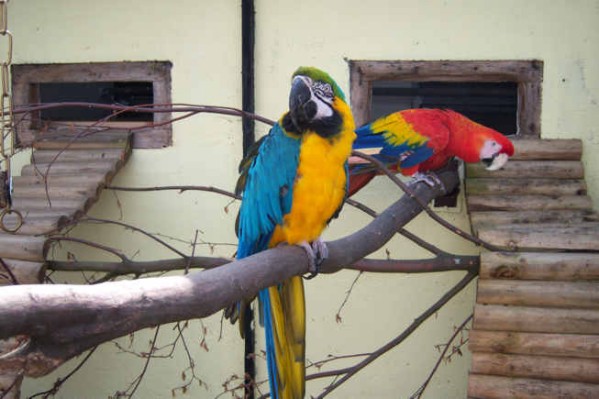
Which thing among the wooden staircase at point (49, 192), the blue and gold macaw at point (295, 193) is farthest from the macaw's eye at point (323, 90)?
the wooden staircase at point (49, 192)

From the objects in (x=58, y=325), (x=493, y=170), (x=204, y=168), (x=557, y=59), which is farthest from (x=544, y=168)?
(x=58, y=325)

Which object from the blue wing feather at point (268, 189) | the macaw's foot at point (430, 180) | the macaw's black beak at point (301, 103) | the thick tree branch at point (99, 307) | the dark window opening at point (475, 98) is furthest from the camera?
the dark window opening at point (475, 98)

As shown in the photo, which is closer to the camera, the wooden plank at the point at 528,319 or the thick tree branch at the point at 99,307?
the thick tree branch at the point at 99,307

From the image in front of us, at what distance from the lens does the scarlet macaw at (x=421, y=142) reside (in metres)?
3.10

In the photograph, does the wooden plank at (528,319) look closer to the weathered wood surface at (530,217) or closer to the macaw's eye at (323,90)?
the weathered wood surface at (530,217)

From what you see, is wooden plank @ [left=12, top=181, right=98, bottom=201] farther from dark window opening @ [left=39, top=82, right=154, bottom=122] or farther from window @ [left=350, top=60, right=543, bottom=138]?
window @ [left=350, top=60, right=543, bottom=138]

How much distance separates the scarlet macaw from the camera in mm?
3096

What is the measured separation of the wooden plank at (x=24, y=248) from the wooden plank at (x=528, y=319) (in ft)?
5.98

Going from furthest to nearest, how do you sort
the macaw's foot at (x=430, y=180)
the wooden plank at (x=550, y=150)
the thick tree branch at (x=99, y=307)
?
1. the wooden plank at (x=550, y=150)
2. the macaw's foot at (x=430, y=180)
3. the thick tree branch at (x=99, y=307)

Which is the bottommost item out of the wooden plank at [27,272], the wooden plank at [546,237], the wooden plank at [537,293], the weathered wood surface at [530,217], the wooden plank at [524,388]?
the wooden plank at [524,388]

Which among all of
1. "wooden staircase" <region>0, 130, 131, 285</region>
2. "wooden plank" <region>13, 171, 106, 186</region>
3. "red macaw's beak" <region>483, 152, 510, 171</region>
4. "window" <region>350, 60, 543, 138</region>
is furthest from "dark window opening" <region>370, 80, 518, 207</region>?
"wooden plank" <region>13, 171, 106, 186</region>

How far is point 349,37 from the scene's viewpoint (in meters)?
3.36

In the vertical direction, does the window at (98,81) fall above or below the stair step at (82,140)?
above

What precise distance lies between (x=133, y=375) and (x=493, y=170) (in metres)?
2.10
